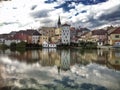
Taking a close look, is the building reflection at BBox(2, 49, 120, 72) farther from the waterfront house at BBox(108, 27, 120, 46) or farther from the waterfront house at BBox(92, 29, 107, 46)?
the waterfront house at BBox(108, 27, 120, 46)

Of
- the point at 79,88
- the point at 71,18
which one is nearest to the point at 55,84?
the point at 79,88

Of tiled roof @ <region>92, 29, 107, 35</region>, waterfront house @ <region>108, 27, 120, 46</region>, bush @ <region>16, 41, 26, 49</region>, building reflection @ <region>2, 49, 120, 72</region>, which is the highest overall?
tiled roof @ <region>92, 29, 107, 35</region>

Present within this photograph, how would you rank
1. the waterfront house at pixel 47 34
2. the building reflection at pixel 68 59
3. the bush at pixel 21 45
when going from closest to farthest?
the building reflection at pixel 68 59, the waterfront house at pixel 47 34, the bush at pixel 21 45

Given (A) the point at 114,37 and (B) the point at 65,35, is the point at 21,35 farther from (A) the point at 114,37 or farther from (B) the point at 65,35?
(A) the point at 114,37

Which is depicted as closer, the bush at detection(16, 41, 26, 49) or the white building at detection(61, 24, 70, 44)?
the white building at detection(61, 24, 70, 44)

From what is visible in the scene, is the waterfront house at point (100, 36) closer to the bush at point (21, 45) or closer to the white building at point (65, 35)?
the white building at point (65, 35)

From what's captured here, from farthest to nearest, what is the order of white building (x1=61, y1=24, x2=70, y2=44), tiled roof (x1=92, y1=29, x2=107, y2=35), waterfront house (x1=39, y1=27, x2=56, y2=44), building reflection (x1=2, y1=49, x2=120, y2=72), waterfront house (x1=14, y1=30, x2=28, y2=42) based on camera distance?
waterfront house (x1=39, y1=27, x2=56, y2=44) < white building (x1=61, y1=24, x2=70, y2=44) < waterfront house (x1=14, y1=30, x2=28, y2=42) < tiled roof (x1=92, y1=29, x2=107, y2=35) < building reflection (x1=2, y1=49, x2=120, y2=72)

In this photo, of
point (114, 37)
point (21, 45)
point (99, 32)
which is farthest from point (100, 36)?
point (21, 45)

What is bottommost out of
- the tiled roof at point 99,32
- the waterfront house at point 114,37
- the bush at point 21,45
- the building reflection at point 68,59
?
the building reflection at point 68,59

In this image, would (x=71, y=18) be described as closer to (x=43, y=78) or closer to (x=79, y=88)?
(x=43, y=78)

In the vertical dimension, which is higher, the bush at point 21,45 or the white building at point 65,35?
the white building at point 65,35

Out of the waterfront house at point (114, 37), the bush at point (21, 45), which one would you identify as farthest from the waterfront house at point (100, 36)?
the bush at point (21, 45)

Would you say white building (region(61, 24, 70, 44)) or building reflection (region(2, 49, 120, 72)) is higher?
white building (region(61, 24, 70, 44))

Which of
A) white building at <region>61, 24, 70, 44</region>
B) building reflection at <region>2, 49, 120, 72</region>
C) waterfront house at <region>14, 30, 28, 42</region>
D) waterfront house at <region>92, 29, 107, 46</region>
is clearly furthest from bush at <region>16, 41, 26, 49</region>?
building reflection at <region>2, 49, 120, 72</region>
